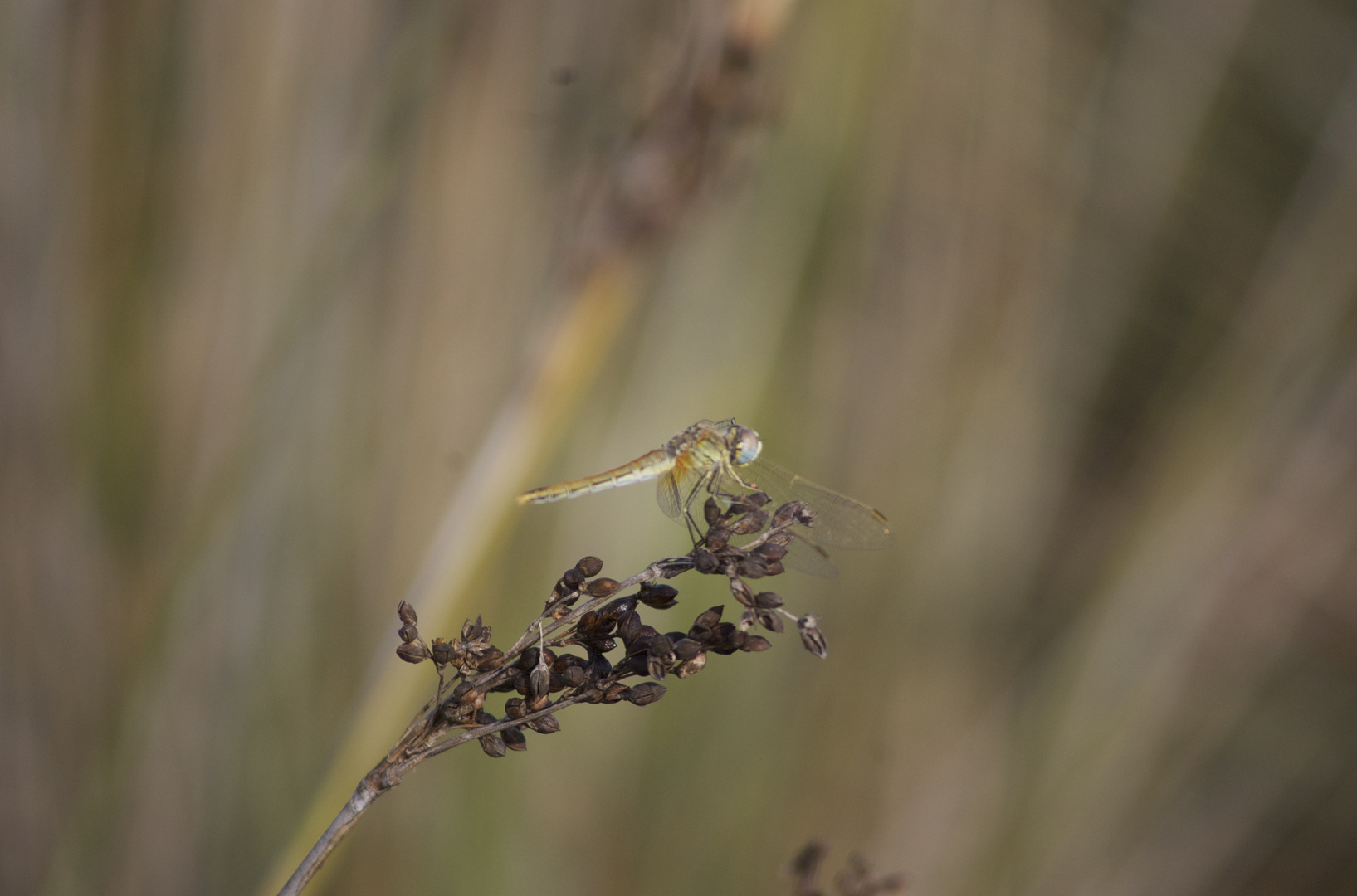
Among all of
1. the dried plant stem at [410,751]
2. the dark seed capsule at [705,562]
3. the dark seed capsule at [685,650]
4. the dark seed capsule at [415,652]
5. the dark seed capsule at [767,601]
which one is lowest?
the dried plant stem at [410,751]

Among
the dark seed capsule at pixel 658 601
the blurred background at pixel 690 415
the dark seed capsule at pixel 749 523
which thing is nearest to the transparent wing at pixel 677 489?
the blurred background at pixel 690 415

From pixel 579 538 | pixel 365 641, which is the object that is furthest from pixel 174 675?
pixel 579 538

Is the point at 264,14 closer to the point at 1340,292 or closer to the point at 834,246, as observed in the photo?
the point at 834,246

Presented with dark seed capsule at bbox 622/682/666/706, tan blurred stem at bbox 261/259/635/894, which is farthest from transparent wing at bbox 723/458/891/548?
dark seed capsule at bbox 622/682/666/706

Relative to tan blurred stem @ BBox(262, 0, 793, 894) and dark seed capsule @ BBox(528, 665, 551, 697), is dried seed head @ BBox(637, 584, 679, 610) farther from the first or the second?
tan blurred stem @ BBox(262, 0, 793, 894)

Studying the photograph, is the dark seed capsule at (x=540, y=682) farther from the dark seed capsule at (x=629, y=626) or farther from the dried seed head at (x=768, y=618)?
the dried seed head at (x=768, y=618)

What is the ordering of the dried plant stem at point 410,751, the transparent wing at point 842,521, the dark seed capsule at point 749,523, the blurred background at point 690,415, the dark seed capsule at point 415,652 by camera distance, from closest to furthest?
1. the dried plant stem at point 410,751
2. the dark seed capsule at point 415,652
3. the dark seed capsule at point 749,523
4. the transparent wing at point 842,521
5. the blurred background at point 690,415
